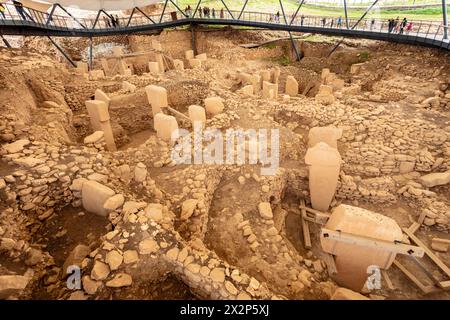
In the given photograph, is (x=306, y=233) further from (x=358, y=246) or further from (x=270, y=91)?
(x=270, y=91)

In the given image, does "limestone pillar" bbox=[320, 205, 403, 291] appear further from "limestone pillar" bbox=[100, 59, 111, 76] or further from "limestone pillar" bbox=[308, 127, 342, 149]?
"limestone pillar" bbox=[100, 59, 111, 76]

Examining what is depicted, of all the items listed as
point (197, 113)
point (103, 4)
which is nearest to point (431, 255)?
point (197, 113)

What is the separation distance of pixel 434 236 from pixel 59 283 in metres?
6.37

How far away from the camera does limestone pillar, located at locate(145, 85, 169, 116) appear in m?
7.19

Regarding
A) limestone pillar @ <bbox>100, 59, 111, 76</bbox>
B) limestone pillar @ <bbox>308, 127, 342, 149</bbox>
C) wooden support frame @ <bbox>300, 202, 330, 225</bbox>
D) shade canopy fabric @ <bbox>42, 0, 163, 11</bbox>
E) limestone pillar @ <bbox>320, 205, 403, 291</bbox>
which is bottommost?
wooden support frame @ <bbox>300, 202, 330, 225</bbox>

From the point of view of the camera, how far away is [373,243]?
338cm

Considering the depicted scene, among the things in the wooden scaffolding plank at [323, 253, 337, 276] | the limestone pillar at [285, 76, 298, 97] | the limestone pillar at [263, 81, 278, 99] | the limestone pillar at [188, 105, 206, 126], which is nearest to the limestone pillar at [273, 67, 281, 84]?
the limestone pillar at [285, 76, 298, 97]

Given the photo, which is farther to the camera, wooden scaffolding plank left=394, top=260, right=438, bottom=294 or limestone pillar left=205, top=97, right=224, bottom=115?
limestone pillar left=205, top=97, right=224, bottom=115

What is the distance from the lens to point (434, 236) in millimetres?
4930

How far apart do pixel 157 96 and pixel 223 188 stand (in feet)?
12.5

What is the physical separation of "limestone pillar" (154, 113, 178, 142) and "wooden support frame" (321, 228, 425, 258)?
375cm

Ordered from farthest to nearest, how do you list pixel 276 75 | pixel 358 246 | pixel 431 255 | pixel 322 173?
pixel 276 75
pixel 322 173
pixel 431 255
pixel 358 246

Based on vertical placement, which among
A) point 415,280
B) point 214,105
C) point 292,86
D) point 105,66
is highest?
point 105,66

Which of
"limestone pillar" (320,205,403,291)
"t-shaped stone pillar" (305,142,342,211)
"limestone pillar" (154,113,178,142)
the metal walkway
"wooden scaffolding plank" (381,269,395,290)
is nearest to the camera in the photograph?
"limestone pillar" (320,205,403,291)
